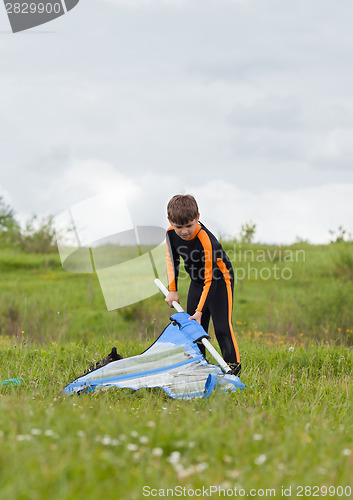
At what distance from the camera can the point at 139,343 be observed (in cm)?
645

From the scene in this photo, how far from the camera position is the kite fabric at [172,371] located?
13.6 feet

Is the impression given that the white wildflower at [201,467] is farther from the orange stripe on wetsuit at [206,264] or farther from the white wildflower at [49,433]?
the orange stripe on wetsuit at [206,264]

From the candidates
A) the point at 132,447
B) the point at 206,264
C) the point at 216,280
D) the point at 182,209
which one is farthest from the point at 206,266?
the point at 132,447

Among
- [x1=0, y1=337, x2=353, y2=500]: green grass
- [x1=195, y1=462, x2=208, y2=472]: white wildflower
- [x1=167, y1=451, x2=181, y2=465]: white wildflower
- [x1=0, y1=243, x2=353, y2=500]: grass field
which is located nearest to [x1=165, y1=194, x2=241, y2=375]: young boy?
[x1=0, y1=243, x2=353, y2=500]: grass field

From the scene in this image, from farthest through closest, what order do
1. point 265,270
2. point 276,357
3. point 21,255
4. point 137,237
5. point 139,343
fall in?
point 21,255 < point 265,270 < point 137,237 < point 139,343 < point 276,357

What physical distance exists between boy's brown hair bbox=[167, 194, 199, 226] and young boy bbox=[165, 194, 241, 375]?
0.04 ft

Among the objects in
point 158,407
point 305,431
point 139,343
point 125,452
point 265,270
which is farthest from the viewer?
point 265,270

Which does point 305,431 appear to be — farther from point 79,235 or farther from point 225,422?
point 79,235

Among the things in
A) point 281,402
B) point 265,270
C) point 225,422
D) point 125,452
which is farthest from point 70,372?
point 265,270

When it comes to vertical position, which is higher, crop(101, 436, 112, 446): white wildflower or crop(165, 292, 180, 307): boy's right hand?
crop(101, 436, 112, 446): white wildflower

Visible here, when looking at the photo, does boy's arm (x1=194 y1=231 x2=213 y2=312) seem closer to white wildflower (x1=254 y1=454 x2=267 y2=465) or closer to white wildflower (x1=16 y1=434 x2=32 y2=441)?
white wildflower (x1=254 y1=454 x2=267 y2=465)

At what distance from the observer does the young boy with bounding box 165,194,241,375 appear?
4.72 m

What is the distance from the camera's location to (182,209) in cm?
456

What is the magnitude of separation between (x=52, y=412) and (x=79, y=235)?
17.8ft
